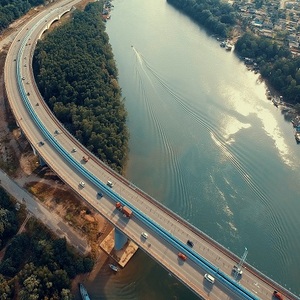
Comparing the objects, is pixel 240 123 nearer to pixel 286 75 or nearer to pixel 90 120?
pixel 286 75

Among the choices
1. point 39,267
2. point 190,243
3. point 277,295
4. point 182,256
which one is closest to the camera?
point 277,295

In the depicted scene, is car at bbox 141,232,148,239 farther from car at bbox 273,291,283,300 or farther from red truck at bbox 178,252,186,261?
car at bbox 273,291,283,300

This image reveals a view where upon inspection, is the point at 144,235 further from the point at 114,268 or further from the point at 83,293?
the point at 83,293

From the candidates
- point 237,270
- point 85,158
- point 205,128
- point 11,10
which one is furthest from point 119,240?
point 11,10

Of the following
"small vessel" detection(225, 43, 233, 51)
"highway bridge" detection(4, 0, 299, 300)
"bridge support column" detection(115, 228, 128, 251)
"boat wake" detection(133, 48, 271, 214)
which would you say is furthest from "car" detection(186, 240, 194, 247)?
"small vessel" detection(225, 43, 233, 51)

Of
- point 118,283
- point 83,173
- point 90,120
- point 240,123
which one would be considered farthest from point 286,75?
point 118,283

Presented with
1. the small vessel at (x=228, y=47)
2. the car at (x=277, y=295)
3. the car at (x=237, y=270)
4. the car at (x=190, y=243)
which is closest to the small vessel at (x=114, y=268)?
the car at (x=190, y=243)
